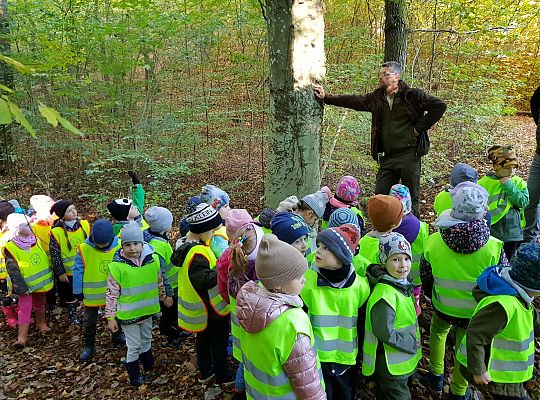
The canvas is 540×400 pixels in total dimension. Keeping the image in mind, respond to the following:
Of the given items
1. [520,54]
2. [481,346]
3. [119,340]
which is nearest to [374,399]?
[481,346]

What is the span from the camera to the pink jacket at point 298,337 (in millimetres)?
2129

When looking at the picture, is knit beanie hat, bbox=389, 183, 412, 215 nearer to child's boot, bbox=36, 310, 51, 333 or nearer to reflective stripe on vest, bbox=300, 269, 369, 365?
reflective stripe on vest, bbox=300, 269, 369, 365

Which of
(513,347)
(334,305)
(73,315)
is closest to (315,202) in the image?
(334,305)

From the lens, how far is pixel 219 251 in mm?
3645

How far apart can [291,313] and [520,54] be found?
1874cm

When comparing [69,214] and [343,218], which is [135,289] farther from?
[343,218]

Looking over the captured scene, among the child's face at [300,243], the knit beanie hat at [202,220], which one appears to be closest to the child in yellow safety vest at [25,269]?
the knit beanie hat at [202,220]

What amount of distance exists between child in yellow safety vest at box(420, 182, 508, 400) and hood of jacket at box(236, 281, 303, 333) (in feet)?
4.81

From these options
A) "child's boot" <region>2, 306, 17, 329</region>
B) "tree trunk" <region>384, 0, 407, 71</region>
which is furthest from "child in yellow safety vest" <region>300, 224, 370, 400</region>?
"child's boot" <region>2, 306, 17, 329</region>

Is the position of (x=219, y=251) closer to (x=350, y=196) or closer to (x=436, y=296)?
(x=350, y=196)

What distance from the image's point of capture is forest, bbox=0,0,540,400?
25.2ft

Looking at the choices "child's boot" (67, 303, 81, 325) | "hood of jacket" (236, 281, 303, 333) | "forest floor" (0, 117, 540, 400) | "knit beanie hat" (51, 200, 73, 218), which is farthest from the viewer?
"child's boot" (67, 303, 81, 325)

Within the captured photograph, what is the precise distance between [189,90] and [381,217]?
725 cm

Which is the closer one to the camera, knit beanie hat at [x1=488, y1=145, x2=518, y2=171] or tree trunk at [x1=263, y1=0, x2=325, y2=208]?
tree trunk at [x1=263, y1=0, x2=325, y2=208]
